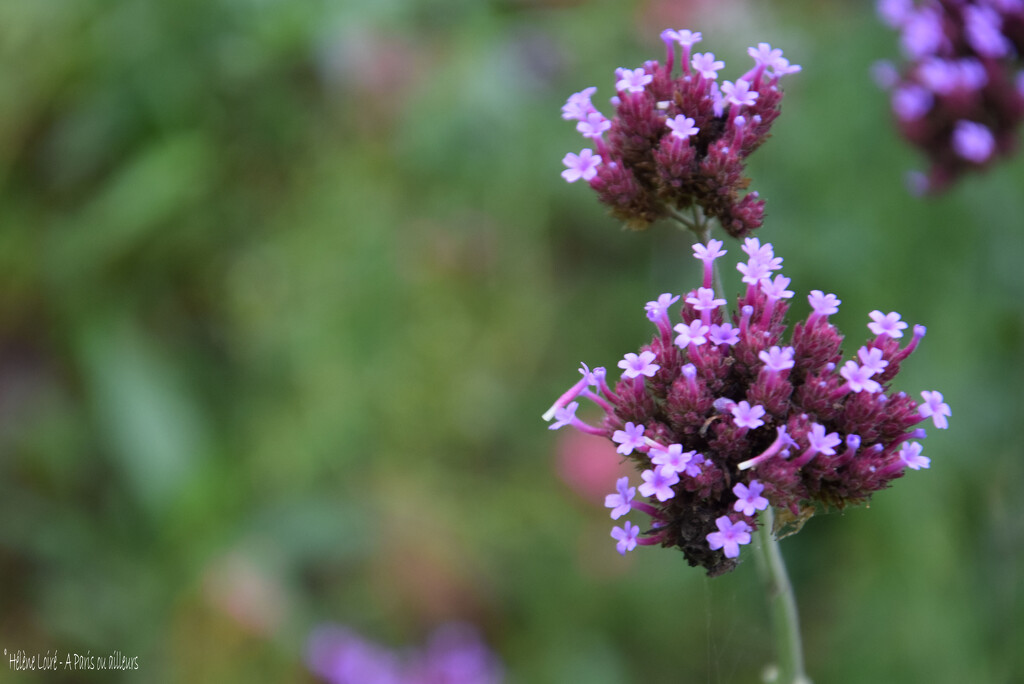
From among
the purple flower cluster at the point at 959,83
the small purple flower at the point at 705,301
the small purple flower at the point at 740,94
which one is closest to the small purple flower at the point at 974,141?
the purple flower cluster at the point at 959,83

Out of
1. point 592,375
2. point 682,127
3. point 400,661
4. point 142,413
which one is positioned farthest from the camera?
point 142,413

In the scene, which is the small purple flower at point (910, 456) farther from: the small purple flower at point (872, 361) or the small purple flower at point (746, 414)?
the small purple flower at point (746, 414)

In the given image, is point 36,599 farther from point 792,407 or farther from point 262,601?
point 792,407

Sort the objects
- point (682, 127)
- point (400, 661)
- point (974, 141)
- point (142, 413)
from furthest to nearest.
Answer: point (142, 413) < point (400, 661) < point (974, 141) < point (682, 127)

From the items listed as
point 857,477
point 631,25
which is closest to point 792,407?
point 857,477

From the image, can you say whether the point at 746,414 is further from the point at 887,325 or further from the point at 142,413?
the point at 142,413

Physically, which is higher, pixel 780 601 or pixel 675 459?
pixel 675 459

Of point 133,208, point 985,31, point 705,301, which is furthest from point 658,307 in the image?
point 133,208

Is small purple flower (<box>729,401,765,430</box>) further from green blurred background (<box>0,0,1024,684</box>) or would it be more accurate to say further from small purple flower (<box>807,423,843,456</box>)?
green blurred background (<box>0,0,1024,684</box>)
